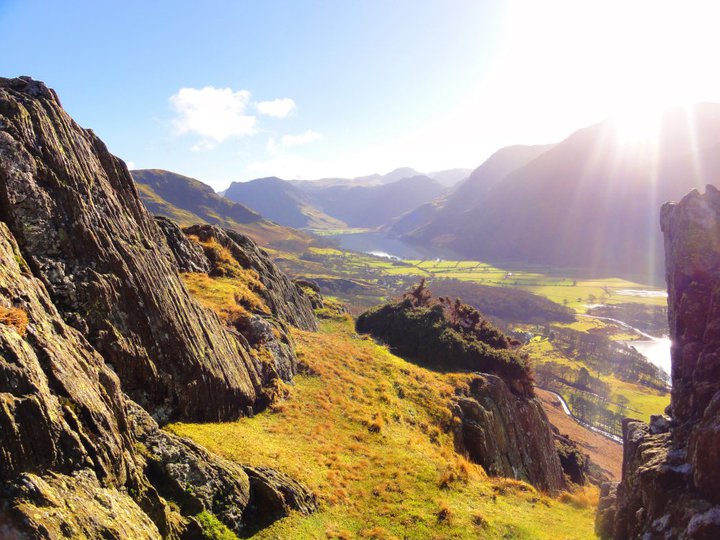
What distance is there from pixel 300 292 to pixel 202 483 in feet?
137

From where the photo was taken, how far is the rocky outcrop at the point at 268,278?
42.8 metres

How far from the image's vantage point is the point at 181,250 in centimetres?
3566

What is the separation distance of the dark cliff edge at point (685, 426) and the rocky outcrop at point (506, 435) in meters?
8.08

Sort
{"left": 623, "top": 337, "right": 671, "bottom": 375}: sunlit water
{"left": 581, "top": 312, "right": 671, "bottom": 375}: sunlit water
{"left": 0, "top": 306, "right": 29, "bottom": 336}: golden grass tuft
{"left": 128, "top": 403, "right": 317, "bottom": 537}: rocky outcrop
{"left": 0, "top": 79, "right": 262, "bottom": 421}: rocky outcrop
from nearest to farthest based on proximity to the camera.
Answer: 1. {"left": 0, "top": 306, "right": 29, "bottom": 336}: golden grass tuft
2. {"left": 128, "top": 403, "right": 317, "bottom": 537}: rocky outcrop
3. {"left": 0, "top": 79, "right": 262, "bottom": 421}: rocky outcrop
4. {"left": 623, "top": 337, "right": 671, "bottom": 375}: sunlit water
5. {"left": 581, "top": 312, "right": 671, "bottom": 375}: sunlit water

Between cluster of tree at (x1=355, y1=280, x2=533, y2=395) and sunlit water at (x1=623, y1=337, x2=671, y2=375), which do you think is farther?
sunlit water at (x1=623, y1=337, x2=671, y2=375)

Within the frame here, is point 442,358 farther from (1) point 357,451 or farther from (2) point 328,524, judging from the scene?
(2) point 328,524

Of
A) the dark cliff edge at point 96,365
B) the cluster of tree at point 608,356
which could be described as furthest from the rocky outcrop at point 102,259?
the cluster of tree at point 608,356

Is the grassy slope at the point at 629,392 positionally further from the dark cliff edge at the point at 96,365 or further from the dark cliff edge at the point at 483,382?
the dark cliff edge at the point at 96,365

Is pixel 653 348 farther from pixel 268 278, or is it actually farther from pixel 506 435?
pixel 268 278

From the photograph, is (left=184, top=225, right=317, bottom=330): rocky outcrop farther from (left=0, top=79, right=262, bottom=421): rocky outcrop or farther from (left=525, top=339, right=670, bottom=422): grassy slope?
(left=525, top=339, right=670, bottom=422): grassy slope

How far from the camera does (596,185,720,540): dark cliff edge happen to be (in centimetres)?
1470

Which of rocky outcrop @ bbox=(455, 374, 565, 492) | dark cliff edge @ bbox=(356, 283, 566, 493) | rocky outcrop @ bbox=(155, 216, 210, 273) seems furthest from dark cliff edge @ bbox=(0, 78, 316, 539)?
dark cliff edge @ bbox=(356, 283, 566, 493)

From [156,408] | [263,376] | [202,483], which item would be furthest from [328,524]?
[263,376]

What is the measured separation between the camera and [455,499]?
20.6m
